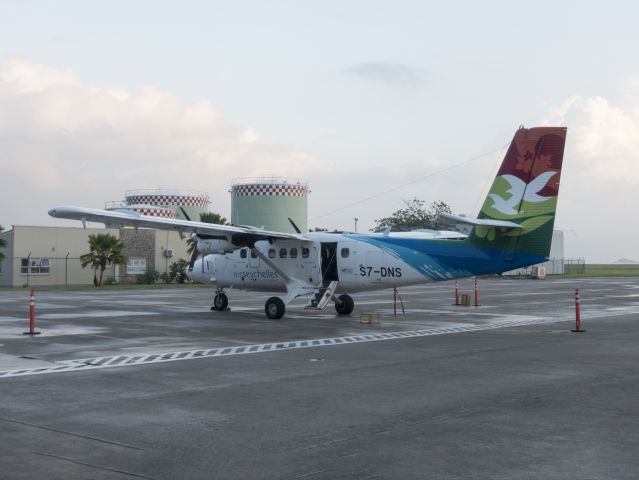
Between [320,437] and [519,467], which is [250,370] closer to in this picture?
[320,437]

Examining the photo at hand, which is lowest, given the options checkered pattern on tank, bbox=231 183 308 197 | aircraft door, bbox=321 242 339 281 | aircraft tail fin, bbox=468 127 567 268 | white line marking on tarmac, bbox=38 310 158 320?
white line marking on tarmac, bbox=38 310 158 320

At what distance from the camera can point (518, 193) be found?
23.1 m

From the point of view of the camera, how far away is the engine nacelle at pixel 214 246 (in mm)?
27938

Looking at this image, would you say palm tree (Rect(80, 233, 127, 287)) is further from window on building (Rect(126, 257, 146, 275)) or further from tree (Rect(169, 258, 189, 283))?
window on building (Rect(126, 257, 146, 275))

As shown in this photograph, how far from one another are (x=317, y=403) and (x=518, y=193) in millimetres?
14067

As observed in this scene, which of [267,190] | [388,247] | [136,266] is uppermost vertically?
[267,190]

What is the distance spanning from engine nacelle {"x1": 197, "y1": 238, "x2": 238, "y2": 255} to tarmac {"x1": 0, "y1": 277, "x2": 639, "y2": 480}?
5452mm

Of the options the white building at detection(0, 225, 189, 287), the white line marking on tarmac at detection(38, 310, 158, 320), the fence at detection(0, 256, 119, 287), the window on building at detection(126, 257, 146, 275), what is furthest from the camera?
the window on building at detection(126, 257, 146, 275)

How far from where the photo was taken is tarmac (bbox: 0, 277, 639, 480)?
786cm

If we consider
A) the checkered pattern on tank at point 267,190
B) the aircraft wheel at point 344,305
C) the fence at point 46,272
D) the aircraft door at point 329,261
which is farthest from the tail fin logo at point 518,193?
the checkered pattern on tank at point 267,190

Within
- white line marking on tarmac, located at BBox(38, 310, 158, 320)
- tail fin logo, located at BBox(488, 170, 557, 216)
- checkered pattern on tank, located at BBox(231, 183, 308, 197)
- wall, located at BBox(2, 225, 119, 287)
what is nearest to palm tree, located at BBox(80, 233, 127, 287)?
wall, located at BBox(2, 225, 119, 287)

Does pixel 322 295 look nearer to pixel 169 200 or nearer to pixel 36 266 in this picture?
pixel 36 266

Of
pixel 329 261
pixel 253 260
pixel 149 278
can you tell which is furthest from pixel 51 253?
pixel 329 261

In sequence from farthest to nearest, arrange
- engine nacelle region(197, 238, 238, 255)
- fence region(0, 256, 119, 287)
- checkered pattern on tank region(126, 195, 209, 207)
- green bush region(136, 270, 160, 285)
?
checkered pattern on tank region(126, 195, 209, 207) < green bush region(136, 270, 160, 285) < fence region(0, 256, 119, 287) < engine nacelle region(197, 238, 238, 255)
